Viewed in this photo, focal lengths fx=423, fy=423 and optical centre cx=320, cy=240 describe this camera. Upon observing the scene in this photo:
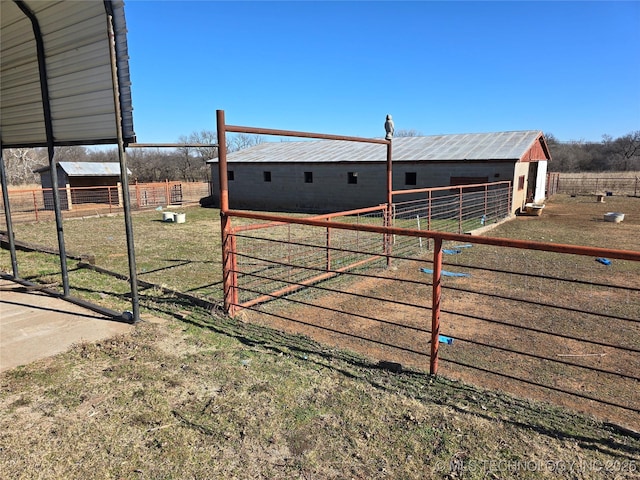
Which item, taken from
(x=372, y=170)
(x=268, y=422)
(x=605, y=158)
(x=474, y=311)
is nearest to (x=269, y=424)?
(x=268, y=422)

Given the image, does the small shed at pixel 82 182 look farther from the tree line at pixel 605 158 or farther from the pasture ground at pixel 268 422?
the tree line at pixel 605 158

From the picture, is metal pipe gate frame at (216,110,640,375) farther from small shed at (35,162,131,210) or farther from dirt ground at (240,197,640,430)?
small shed at (35,162,131,210)

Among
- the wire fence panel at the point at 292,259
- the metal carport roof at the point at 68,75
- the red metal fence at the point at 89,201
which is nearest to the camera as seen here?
the metal carport roof at the point at 68,75

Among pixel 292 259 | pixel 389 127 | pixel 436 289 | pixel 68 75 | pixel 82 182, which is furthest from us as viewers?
pixel 82 182

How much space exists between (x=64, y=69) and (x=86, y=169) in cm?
2030

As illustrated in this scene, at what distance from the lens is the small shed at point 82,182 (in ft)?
71.2

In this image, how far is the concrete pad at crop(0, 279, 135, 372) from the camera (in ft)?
12.3

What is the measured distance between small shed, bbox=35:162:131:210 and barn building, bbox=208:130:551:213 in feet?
18.8

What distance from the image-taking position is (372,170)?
19688 millimetres

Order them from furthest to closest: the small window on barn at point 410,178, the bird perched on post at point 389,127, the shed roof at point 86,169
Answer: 1. the shed roof at point 86,169
2. the small window on barn at point 410,178
3. the bird perched on post at point 389,127

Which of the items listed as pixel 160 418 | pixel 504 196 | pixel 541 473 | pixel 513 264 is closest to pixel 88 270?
pixel 160 418

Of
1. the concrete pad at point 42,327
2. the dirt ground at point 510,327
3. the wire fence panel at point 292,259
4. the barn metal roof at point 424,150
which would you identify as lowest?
the dirt ground at point 510,327

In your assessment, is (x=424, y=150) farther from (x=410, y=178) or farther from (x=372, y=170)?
(x=372, y=170)

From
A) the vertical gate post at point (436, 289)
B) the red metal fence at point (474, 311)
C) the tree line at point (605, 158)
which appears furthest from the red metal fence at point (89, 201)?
the tree line at point (605, 158)
